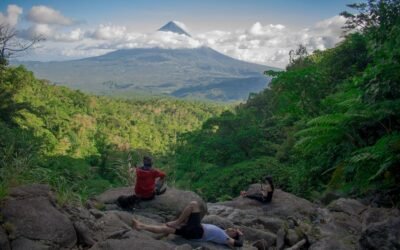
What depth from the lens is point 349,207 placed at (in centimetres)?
898

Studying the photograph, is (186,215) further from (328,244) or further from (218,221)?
(328,244)

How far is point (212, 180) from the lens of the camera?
23.2m

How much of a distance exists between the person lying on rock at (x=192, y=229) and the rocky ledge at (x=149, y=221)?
0.14 meters

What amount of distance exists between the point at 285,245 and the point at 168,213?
2.54m

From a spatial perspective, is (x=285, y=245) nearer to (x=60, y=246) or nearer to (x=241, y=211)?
(x=241, y=211)

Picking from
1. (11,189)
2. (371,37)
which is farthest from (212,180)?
(11,189)

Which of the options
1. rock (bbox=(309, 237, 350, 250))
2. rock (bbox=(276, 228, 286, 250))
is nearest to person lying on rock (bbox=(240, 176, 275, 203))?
rock (bbox=(276, 228, 286, 250))

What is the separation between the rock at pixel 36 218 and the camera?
575cm

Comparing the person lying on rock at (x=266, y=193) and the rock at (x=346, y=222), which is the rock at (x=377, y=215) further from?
the person lying on rock at (x=266, y=193)

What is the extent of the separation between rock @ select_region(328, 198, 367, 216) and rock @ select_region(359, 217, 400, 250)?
2748 millimetres

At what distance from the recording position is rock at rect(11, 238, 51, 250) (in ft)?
17.9

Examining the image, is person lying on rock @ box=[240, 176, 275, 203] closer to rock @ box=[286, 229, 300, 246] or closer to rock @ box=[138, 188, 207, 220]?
rock @ box=[138, 188, 207, 220]

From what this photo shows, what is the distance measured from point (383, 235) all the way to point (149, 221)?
425cm

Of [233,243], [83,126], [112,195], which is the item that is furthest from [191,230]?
[83,126]
